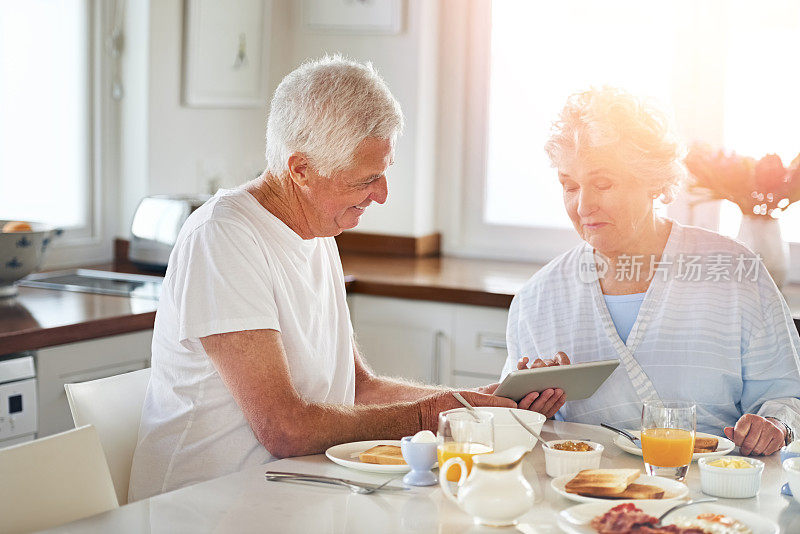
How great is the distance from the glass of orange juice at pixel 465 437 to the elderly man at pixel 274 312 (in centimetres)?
35

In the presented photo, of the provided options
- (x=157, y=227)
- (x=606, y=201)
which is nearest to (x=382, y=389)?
(x=606, y=201)

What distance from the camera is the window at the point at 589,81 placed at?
126 inches

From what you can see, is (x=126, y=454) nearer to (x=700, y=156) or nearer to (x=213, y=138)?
(x=700, y=156)

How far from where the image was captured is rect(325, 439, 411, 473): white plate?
5.11 feet

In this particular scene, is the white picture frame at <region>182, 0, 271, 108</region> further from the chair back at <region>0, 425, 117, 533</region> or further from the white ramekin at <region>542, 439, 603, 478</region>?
the white ramekin at <region>542, 439, 603, 478</region>

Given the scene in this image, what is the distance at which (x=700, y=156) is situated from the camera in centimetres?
275

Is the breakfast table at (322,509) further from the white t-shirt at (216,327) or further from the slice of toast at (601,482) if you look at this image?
the white t-shirt at (216,327)

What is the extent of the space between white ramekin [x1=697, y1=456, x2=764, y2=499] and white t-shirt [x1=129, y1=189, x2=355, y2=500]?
73 cm

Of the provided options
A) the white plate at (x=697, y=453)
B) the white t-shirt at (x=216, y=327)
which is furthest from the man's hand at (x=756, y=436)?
the white t-shirt at (x=216, y=327)

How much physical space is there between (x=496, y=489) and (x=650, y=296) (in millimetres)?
903

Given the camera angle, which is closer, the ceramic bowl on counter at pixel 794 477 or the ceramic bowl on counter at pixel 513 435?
the ceramic bowl on counter at pixel 794 477

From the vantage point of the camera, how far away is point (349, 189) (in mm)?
1909

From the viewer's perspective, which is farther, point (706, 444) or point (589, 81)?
point (589, 81)

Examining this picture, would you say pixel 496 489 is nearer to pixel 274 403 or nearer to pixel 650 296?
pixel 274 403
